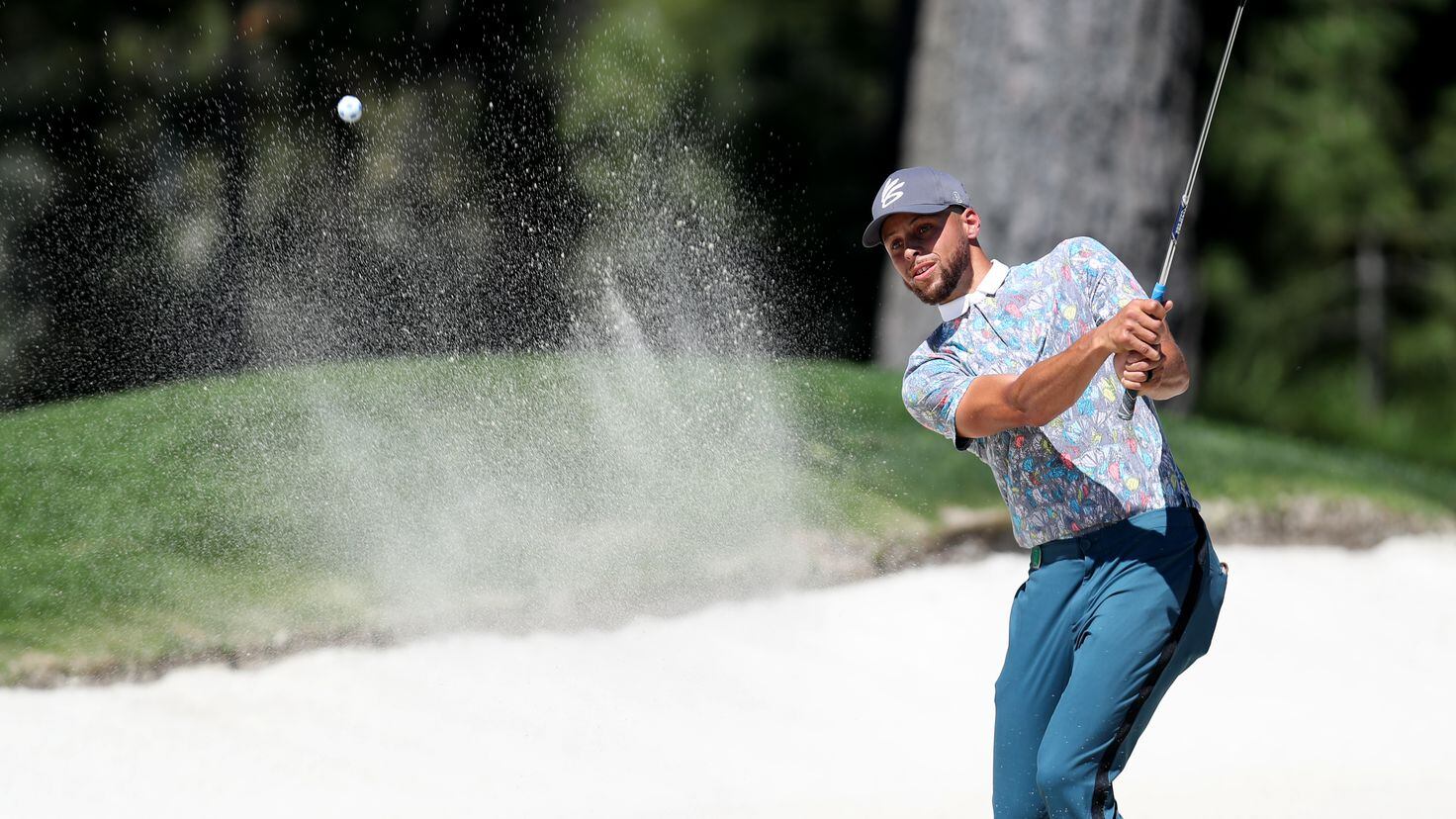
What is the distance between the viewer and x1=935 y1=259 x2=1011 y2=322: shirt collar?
10.9ft

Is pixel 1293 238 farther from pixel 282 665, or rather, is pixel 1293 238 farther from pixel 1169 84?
pixel 282 665

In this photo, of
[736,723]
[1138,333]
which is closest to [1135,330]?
[1138,333]

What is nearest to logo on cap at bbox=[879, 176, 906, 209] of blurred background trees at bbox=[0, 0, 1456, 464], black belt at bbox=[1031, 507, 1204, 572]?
black belt at bbox=[1031, 507, 1204, 572]

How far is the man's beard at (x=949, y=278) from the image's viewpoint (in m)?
3.30

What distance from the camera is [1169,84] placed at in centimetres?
936

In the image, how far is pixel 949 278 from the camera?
10.9 ft

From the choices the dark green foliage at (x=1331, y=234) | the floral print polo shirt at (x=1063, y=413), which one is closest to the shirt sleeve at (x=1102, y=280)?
the floral print polo shirt at (x=1063, y=413)

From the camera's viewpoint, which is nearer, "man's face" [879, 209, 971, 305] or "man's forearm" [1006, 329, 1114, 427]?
"man's forearm" [1006, 329, 1114, 427]

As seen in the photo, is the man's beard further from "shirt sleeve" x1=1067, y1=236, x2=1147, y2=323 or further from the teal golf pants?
the teal golf pants

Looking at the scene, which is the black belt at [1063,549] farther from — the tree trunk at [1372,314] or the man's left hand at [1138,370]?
the tree trunk at [1372,314]

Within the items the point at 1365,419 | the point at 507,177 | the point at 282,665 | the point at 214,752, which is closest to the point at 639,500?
the point at 282,665

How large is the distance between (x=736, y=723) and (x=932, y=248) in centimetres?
241

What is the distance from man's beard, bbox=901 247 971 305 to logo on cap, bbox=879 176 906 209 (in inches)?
6.0

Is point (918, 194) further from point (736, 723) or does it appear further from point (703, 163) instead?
point (703, 163)
